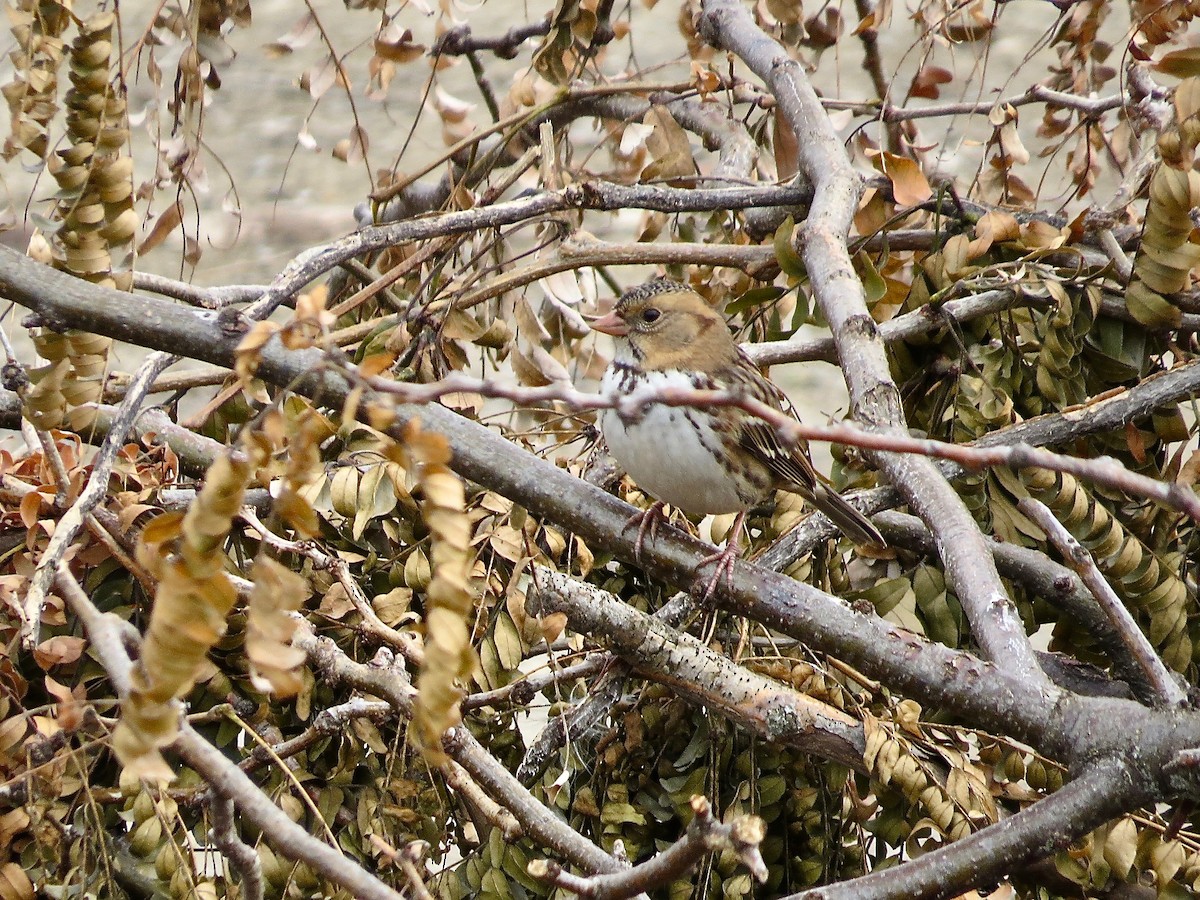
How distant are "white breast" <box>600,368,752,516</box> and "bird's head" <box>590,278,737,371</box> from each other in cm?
10

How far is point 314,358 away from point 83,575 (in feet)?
2.14

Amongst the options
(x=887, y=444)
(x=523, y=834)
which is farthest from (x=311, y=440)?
(x=523, y=834)

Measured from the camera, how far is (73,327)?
1.48 meters

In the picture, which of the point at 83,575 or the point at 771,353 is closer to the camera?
the point at 83,575

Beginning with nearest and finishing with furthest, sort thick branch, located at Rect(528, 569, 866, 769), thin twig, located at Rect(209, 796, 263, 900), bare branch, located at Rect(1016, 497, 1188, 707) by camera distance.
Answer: thin twig, located at Rect(209, 796, 263, 900) < bare branch, located at Rect(1016, 497, 1188, 707) < thick branch, located at Rect(528, 569, 866, 769)

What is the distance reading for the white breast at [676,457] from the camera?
2082 mm

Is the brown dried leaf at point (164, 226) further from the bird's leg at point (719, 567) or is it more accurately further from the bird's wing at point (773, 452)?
the bird's leg at point (719, 567)

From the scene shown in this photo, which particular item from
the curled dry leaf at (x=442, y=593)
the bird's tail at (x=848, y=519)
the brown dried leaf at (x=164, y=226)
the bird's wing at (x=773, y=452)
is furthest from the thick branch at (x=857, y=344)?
the brown dried leaf at (x=164, y=226)

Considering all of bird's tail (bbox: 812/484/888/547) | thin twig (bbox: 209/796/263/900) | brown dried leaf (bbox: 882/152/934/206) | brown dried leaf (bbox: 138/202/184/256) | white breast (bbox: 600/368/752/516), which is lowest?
→ thin twig (bbox: 209/796/263/900)

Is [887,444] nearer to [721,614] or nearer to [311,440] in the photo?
[311,440]

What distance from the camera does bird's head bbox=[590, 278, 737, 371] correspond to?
2381 millimetres

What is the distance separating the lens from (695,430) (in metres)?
2.20

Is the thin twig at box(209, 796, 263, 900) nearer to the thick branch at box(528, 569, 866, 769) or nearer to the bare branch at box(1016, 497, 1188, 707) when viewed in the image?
the thick branch at box(528, 569, 866, 769)

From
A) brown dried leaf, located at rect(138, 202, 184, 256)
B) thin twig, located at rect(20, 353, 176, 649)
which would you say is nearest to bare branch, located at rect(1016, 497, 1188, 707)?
thin twig, located at rect(20, 353, 176, 649)
